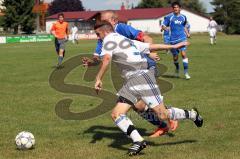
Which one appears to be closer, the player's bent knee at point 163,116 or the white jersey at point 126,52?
the white jersey at point 126,52

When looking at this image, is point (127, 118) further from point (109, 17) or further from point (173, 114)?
point (109, 17)

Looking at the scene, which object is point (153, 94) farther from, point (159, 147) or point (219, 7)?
point (219, 7)

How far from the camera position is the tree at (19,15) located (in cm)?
8812

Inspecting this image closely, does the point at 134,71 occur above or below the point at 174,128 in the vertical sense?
above

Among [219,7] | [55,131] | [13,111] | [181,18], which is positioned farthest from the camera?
[219,7]

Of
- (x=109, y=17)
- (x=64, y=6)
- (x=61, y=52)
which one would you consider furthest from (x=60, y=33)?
(x=64, y=6)

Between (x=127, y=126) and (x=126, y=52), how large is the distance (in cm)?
103

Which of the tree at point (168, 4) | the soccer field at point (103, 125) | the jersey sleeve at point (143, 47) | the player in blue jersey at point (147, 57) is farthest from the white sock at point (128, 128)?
the tree at point (168, 4)

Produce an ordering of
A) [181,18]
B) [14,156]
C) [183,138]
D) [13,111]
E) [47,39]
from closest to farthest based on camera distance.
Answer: [14,156]
[183,138]
[13,111]
[181,18]
[47,39]

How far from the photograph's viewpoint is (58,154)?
6859 millimetres

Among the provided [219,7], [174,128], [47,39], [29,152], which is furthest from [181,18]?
[219,7]

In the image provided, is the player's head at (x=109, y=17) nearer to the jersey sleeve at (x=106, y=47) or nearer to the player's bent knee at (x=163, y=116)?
the jersey sleeve at (x=106, y=47)

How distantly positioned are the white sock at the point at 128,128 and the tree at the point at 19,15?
8311 cm

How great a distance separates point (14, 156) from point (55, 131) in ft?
5.34
